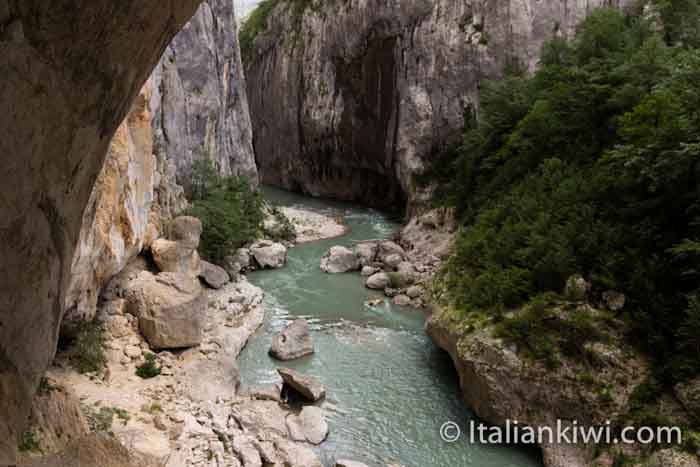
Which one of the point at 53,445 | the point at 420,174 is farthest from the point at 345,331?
the point at 420,174

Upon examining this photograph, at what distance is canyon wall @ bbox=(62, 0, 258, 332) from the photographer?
9625mm

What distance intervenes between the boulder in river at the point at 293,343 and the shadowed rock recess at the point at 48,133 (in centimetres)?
801

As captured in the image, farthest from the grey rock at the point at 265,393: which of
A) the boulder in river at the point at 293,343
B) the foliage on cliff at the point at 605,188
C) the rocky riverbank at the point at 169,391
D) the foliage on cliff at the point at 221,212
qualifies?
the foliage on cliff at the point at 221,212

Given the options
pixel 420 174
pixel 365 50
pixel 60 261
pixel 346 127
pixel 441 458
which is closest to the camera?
pixel 60 261

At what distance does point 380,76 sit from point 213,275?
1685 centimetres

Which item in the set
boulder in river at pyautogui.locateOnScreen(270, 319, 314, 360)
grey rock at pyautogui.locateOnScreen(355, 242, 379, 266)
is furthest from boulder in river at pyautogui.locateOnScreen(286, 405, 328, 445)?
grey rock at pyautogui.locateOnScreen(355, 242, 379, 266)

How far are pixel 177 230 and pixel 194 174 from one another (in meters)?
5.54

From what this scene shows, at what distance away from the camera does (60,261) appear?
409 cm

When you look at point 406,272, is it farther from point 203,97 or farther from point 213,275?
point 203,97

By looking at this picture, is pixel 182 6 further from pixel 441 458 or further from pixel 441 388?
pixel 441 388

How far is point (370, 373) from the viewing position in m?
11.7

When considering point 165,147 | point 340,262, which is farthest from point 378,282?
point 165,147

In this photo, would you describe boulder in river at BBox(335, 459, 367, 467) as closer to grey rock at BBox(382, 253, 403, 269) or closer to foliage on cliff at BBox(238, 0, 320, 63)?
grey rock at BBox(382, 253, 403, 269)

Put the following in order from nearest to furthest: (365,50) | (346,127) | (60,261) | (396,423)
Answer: (60,261)
(396,423)
(365,50)
(346,127)
